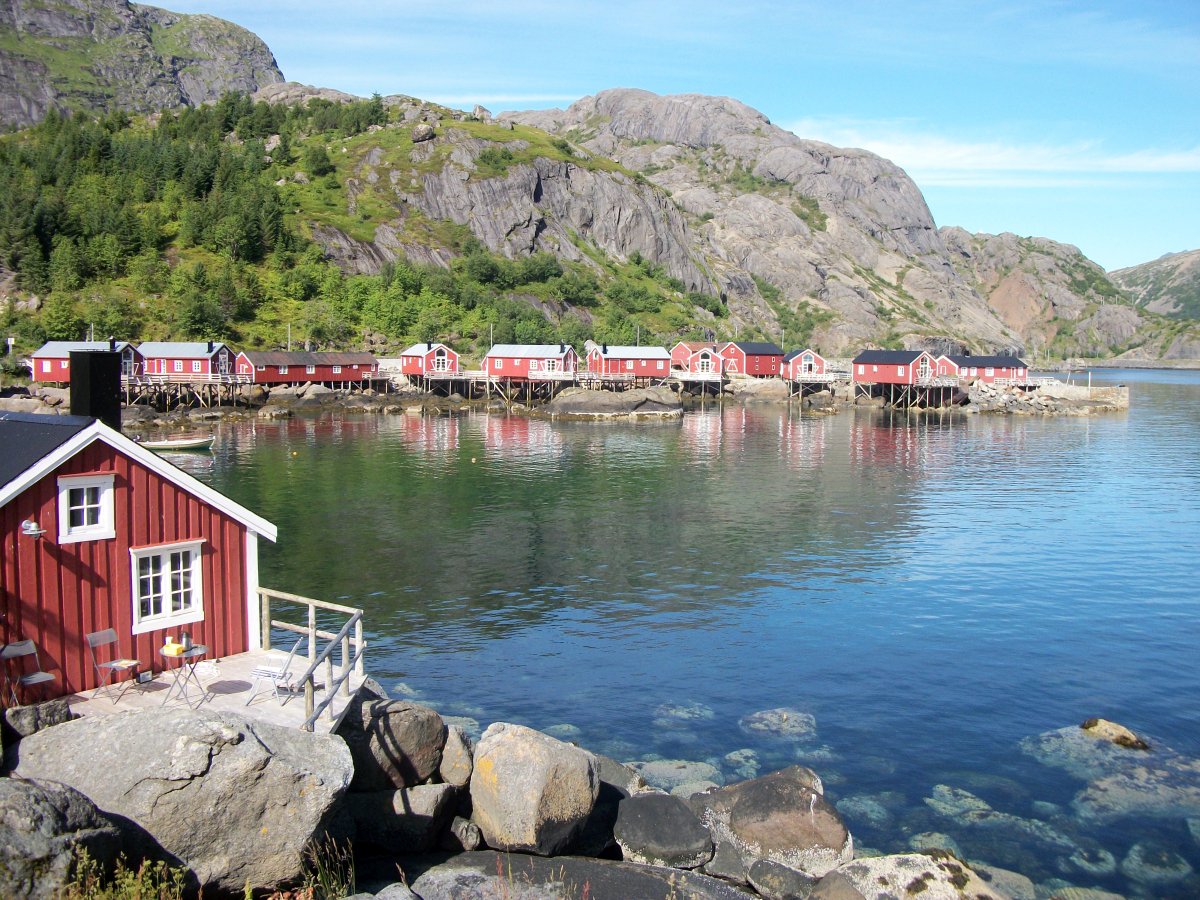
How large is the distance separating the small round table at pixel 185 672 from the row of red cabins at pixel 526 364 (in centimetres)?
8320

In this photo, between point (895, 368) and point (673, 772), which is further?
point (895, 368)

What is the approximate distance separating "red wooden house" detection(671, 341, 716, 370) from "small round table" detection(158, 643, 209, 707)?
414ft

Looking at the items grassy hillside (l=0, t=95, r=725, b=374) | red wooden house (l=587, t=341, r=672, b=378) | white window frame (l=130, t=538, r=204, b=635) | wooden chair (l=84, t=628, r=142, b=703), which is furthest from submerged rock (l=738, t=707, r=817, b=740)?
red wooden house (l=587, t=341, r=672, b=378)

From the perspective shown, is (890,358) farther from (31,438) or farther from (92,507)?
(31,438)

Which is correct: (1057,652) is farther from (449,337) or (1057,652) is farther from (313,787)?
(449,337)

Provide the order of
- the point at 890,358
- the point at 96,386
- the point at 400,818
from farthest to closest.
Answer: the point at 890,358 < the point at 96,386 < the point at 400,818

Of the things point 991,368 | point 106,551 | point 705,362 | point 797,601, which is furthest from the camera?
point 705,362

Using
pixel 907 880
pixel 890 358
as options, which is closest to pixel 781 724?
pixel 907 880

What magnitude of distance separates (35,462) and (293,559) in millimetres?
22785

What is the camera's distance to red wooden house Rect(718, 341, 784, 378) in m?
148

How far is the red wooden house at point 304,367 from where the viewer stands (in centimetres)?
11150

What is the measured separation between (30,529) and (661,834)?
11.7 metres

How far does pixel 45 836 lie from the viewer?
11.3m

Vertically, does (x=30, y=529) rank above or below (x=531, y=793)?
above
